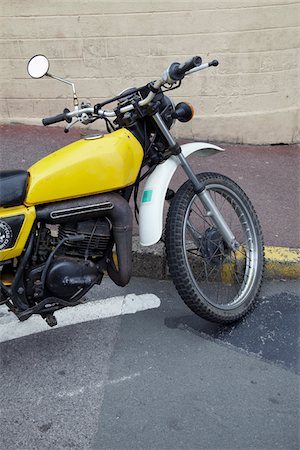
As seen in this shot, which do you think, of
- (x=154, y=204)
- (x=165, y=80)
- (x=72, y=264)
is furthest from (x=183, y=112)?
(x=72, y=264)

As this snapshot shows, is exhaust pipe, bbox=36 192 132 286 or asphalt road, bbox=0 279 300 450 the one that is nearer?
asphalt road, bbox=0 279 300 450

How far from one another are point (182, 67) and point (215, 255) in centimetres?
116

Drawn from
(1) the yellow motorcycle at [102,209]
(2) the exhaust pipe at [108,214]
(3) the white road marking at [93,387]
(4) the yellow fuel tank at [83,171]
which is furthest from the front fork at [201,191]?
(3) the white road marking at [93,387]

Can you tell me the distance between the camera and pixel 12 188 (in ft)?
7.73

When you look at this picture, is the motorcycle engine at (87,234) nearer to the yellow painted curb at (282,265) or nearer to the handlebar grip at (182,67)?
the handlebar grip at (182,67)

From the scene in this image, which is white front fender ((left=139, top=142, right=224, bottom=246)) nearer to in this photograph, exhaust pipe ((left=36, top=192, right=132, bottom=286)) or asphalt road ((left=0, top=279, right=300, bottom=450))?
exhaust pipe ((left=36, top=192, right=132, bottom=286))

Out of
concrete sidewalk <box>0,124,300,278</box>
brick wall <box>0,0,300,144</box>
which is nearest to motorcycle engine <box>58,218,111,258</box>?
concrete sidewalk <box>0,124,300,278</box>

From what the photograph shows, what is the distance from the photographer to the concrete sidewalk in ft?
11.3

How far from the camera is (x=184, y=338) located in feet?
9.36

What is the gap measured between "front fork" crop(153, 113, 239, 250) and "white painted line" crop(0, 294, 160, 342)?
24.0 inches

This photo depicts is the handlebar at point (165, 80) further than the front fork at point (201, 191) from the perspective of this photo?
No

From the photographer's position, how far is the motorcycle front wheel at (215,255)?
8.94ft

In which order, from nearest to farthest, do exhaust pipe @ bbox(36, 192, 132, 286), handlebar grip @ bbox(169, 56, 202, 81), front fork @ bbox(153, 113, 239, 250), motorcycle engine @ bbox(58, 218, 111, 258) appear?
handlebar grip @ bbox(169, 56, 202, 81) < exhaust pipe @ bbox(36, 192, 132, 286) < motorcycle engine @ bbox(58, 218, 111, 258) < front fork @ bbox(153, 113, 239, 250)

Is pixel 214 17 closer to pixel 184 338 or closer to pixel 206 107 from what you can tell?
pixel 206 107
